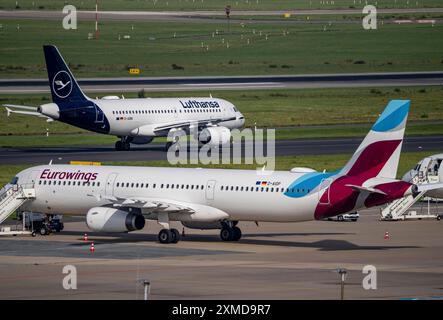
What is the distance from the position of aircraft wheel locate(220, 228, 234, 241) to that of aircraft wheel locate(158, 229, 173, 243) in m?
3.08

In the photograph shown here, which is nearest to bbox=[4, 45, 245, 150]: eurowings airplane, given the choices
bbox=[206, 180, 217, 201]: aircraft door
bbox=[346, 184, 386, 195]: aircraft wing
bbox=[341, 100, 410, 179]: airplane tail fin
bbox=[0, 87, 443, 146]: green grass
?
bbox=[0, 87, 443, 146]: green grass

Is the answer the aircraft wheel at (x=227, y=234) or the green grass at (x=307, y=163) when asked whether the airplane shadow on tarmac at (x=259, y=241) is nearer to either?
the aircraft wheel at (x=227, y=234)

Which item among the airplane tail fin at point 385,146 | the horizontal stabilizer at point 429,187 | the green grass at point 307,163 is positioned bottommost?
the airplane tail fin at point 385,146

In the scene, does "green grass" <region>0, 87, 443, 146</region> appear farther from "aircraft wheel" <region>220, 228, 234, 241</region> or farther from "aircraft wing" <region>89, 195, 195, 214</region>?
"aircraft wing" <region>89, 195, 195, 214</region>

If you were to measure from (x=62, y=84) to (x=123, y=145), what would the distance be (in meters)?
8.74

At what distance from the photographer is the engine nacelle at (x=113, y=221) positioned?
212 feet

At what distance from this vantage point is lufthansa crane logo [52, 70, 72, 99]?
107000 mm

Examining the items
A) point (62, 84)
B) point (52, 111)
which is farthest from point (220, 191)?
point (52, 111)

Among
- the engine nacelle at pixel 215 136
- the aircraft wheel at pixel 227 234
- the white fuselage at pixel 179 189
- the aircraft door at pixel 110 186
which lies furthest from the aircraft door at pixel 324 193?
the engine nacelle at pixel 215 136

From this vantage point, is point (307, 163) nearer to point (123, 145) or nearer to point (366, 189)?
point (123, 145)

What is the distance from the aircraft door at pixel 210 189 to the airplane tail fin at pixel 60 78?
145ft

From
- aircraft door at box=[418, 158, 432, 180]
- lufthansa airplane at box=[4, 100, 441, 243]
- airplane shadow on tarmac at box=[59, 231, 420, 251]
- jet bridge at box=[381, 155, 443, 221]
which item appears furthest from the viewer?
aircraft door at box=[418, 158, 432, 180]

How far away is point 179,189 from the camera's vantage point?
65.6 meters
